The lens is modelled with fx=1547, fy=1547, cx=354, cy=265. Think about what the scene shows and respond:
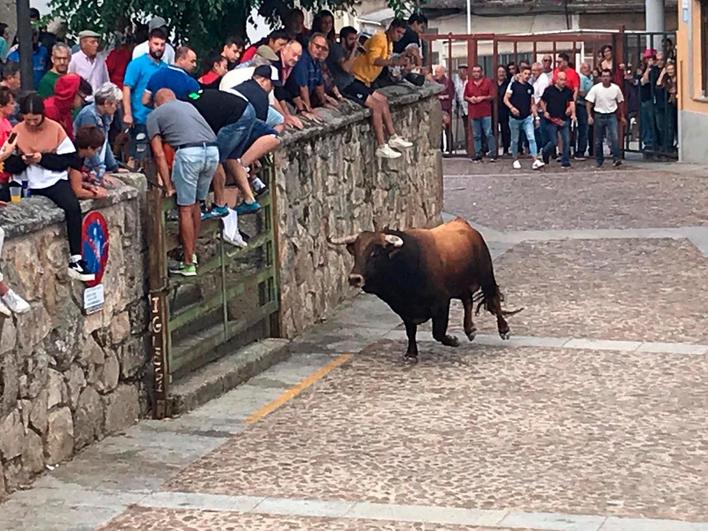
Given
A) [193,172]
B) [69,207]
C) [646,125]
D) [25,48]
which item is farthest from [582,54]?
[69,207]

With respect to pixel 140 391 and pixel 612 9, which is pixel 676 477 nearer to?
pixel 140 391

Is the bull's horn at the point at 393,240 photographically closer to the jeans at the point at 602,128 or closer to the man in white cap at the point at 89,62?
the man in white cap at the point at 89,62

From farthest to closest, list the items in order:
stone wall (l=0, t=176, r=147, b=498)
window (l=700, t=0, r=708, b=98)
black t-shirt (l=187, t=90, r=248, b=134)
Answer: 1. window (l=700, t=0, r=708, b=98)
2. black t-shirt (l=187, t=90, r=248, b=134)
3. stone wall (l=0, t=176, r=147, b=498)

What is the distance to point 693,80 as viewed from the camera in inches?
1022

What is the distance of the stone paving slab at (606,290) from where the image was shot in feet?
44.0

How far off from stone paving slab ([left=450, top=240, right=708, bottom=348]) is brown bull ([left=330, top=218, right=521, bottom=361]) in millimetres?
701

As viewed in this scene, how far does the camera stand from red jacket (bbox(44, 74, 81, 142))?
35.9 ft

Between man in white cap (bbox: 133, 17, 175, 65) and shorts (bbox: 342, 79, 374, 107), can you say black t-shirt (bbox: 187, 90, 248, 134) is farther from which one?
shorts (bbox: 342, 79, 374, 107)

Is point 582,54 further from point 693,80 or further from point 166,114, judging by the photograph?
point 166,114

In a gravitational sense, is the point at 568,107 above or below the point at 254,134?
below

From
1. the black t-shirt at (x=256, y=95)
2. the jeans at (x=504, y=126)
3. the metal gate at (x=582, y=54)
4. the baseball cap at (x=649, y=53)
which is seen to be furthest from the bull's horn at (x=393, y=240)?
the baseball cap at (x=649, y=53)

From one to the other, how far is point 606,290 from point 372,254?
150 inches

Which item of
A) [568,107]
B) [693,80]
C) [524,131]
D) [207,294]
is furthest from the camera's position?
[524,131]

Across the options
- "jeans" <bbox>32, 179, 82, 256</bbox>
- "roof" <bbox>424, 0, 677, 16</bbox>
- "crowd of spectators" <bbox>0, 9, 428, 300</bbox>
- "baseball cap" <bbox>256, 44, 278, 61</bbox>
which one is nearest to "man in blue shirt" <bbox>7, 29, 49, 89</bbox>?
"crowd of spectators" <bbox>0, 9, 428, 300</bbox>
